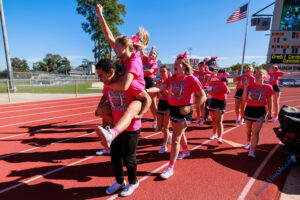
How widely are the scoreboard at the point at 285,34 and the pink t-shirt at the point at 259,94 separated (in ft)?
101

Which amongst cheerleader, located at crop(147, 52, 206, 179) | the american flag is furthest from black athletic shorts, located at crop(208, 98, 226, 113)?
the american flag

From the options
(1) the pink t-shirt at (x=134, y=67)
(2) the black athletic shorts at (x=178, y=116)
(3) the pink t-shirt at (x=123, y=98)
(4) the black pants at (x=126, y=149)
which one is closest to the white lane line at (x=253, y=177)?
(2) the black athletic shorts at (x=178, y=116)

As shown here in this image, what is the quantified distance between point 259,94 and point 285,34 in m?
35.6

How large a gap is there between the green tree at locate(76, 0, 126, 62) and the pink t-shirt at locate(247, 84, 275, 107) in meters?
31.6

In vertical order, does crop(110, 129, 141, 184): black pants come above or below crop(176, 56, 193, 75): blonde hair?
below

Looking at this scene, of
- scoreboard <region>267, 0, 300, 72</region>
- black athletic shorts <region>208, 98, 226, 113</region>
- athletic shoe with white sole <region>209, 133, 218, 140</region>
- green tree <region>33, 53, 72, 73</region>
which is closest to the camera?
black athletic shorts <region>208, 98, 226, 113</region>

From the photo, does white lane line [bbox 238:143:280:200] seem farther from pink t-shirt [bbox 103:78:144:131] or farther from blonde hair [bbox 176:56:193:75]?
blonde hair [bbox 176:56:193:75]

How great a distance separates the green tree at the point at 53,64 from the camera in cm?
8669

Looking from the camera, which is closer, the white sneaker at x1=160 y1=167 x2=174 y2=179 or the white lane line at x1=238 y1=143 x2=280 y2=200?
the white lane line at x1=238 y1=143 x2=280 y2=200

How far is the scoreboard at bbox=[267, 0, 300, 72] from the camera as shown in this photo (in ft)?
91.1

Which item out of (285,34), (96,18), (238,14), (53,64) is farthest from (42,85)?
(53,64)

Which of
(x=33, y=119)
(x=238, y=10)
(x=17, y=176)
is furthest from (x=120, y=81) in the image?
(x=238, y=10)

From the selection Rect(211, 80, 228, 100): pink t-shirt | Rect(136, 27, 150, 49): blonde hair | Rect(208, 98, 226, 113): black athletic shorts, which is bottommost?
Rect(208, 98, 226, 113): black athletic shorts

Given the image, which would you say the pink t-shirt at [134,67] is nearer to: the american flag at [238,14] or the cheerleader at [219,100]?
the cheerleader at [219,100]
